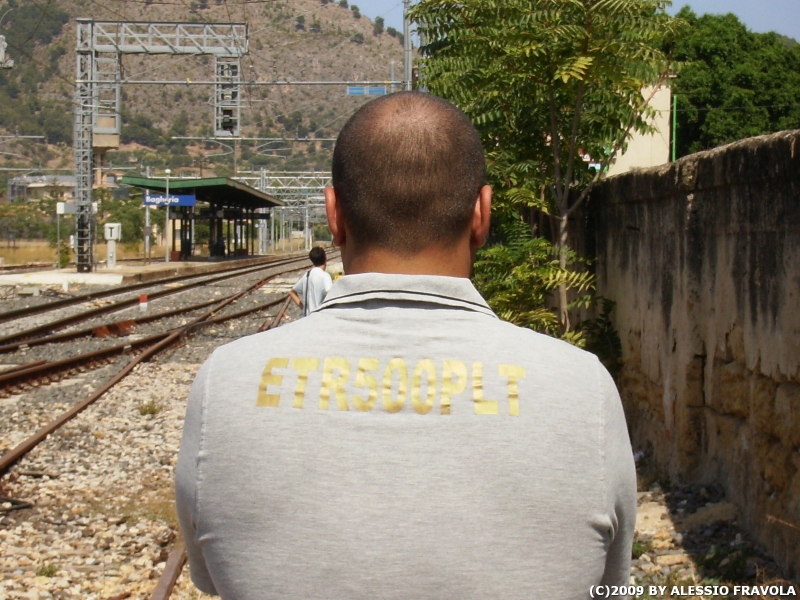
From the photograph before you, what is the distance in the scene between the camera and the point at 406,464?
61.2 inches

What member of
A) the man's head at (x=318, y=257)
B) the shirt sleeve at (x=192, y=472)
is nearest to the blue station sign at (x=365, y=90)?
the man's head at (x=318, y=257)

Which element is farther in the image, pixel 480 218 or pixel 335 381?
pixel 480 218

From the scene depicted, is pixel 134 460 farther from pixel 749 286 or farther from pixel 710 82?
pixel 710 82

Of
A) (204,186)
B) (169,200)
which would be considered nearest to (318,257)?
(169,200)

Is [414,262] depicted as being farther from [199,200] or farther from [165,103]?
[165,103]

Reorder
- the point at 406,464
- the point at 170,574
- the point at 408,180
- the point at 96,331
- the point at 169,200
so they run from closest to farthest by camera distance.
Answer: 1. the point at 406,464
2. the point at 408,180
3. the point at 170,574
4. the point at 96,331
5. the point at 169,200

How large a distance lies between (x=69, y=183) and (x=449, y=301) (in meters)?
100

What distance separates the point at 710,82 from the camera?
39906 millimetres

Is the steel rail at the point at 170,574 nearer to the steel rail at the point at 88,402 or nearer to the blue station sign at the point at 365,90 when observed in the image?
the steel rail at the point at 88,402

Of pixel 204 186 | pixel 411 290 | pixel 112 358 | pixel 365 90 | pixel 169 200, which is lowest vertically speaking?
pixel 112 358

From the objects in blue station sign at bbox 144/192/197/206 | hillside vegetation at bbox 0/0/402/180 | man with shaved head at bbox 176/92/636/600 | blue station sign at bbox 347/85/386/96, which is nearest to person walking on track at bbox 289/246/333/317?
man with shaved head at bbox 176/92/636/600

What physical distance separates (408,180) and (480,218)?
19 centimetres

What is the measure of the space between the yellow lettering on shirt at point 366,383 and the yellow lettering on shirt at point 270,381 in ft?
0.41

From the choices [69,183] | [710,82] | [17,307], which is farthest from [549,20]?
[69,183]
